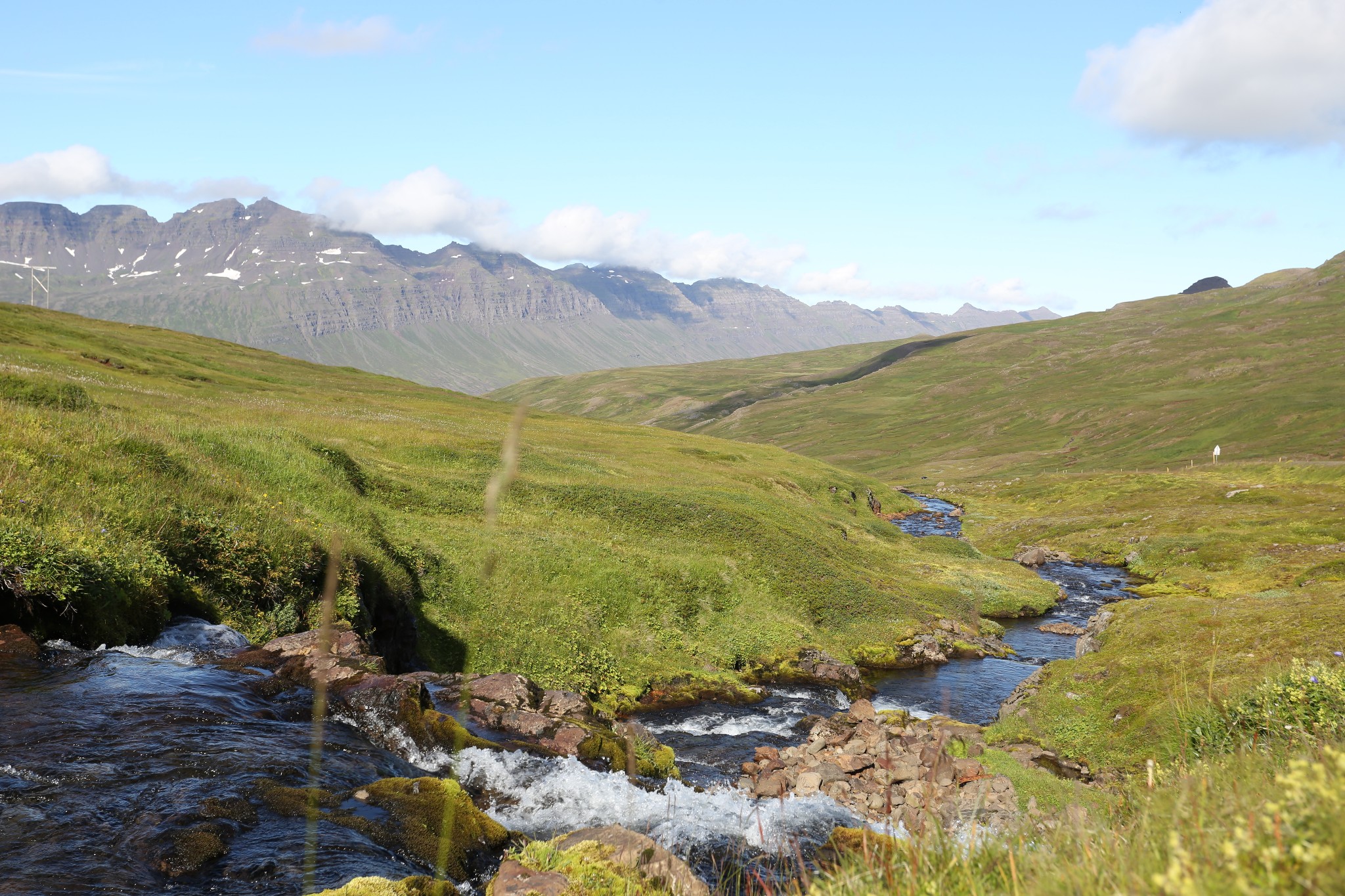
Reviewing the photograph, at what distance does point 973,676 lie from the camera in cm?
3928

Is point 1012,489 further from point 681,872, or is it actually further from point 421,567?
point 681,872

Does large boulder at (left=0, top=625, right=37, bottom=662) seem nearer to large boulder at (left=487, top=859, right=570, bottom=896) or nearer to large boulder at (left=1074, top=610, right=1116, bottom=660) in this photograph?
large boulder at (left=487, top=859, right=570, bottom=896)

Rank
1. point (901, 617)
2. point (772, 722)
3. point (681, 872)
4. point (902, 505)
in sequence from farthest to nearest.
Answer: point (902, 505)
point (901, 617)
point (772, 722)
point (681, 872)

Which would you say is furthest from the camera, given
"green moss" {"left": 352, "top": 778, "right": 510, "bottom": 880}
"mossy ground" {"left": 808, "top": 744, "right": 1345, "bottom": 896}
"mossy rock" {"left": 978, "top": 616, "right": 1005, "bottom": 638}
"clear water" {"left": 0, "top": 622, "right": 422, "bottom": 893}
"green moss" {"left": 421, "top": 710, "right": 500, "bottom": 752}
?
"mossy rock" {"left": 978, "top": 616, "right": 1005, "bottom": 638}

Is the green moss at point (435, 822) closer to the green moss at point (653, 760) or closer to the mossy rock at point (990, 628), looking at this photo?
the green moss at point (653, 760)

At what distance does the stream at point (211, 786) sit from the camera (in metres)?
8.48

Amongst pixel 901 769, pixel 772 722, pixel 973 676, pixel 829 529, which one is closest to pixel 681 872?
pixel 901 769

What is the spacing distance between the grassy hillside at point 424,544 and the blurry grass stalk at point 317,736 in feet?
15.4

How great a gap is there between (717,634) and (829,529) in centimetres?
2967

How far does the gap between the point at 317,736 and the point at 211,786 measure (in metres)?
2.70

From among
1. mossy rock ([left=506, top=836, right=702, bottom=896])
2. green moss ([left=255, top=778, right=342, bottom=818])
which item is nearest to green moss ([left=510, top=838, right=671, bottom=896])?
mossy rock ([left=506, top=836, right=702, bottom=896])

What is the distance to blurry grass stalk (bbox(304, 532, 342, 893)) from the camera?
734 cm

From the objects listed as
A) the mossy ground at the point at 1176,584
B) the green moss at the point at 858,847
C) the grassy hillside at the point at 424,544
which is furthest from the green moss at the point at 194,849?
the mossy ground at the point at 1176,584

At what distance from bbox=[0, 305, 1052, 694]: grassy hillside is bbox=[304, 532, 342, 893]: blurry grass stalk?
4703mm
